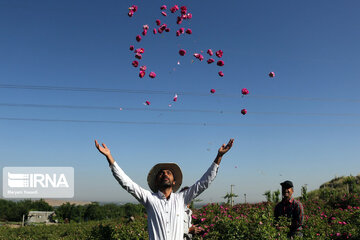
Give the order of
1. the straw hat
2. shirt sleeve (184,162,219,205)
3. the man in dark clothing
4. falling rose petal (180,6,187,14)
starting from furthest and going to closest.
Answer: falling rose petal (180,6,187,14)
the man in dark clothing
the straw hat
shirt sleeve (184,162,219,205)

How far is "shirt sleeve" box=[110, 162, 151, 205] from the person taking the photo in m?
3.05

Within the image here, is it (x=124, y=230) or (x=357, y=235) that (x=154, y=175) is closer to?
(x=124, y=230)

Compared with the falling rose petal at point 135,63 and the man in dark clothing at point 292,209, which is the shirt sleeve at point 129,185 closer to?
the man in dark clothing at point 292,209

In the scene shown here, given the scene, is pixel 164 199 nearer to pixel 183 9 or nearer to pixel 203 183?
pixel 203 183

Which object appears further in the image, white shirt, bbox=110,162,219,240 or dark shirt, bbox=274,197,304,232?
dark shirt, bbox=274,197,304,232

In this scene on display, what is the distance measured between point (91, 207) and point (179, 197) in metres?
59.8

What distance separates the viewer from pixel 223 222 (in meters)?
6.12

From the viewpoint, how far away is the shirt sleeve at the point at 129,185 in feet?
10.0

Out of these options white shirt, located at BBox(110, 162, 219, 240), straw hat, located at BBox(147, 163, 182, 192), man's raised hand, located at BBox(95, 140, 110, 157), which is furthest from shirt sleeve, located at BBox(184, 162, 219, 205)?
man's raised hand, located at BBox(95, 140, 110, 157)

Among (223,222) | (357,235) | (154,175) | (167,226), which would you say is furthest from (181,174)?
(357,235)

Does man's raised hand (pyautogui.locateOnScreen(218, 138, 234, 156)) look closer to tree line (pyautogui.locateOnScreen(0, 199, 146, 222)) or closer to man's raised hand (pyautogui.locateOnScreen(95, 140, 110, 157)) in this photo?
man's raised hand (pyautogui.locateOnScreen(95, 140, 110, 157))

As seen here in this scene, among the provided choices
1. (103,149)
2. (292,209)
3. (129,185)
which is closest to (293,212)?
(292,209)

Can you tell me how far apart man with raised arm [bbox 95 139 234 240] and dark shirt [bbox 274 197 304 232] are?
2.82 m

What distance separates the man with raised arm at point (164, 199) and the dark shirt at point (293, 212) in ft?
9.24
